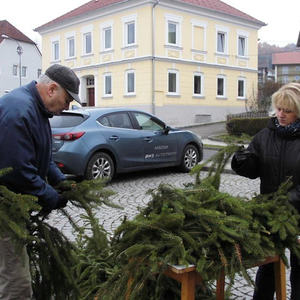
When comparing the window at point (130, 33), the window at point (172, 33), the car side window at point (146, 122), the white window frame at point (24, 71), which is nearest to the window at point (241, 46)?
the window at point (172, 33)

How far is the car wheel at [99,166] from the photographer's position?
9.58 metres

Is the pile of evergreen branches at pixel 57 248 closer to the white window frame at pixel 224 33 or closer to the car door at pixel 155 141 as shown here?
the car door at pixel 155 141

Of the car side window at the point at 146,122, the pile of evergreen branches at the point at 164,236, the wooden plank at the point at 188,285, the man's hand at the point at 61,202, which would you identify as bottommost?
the wooden plank at the point at 188,285

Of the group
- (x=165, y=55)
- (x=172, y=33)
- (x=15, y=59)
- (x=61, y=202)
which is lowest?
(x=61, y=202)

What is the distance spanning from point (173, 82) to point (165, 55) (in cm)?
219

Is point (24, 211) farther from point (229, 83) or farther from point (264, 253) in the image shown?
point (229, 83)

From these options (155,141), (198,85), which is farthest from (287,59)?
(155,141)

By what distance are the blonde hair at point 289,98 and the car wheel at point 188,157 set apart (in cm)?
816

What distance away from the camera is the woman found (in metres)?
3.33

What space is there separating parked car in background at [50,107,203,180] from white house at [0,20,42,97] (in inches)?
1772

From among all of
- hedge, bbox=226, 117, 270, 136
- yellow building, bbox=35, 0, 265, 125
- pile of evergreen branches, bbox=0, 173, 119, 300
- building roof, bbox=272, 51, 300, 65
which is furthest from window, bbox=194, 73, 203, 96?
building roof, bbox=272, 51, 300, 65

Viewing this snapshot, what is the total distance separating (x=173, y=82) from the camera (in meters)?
34.2

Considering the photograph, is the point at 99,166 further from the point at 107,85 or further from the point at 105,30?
the point at 105,30

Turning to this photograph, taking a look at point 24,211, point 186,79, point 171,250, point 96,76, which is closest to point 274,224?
point 171,250
